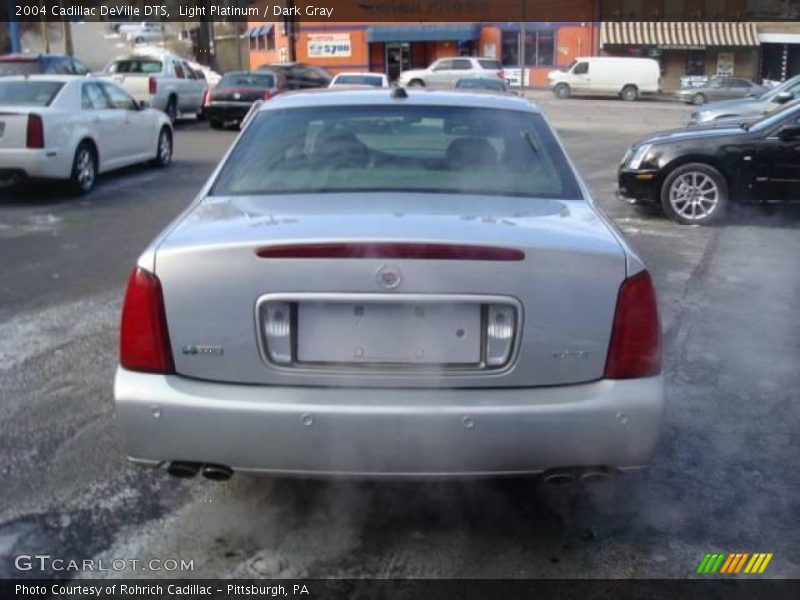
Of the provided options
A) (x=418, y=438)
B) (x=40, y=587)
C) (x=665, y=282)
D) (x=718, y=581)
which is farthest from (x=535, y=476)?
(x=665, y=282)

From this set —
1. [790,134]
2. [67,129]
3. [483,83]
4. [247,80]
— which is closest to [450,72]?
[483,83]

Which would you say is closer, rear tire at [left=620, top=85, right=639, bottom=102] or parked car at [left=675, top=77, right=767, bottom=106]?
parked car at [left=675, top=77, right=767, bottom=106]

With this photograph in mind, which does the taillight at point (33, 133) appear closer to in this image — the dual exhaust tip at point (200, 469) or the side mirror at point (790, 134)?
the side mirror at point (790, 134)

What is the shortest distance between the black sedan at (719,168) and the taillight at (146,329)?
26.5 ft

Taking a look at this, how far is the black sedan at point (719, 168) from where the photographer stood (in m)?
9.98

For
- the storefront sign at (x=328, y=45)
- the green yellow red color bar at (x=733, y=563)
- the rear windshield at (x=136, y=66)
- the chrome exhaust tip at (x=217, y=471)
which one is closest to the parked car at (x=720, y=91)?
the storefront sign at (x=328, y=45)

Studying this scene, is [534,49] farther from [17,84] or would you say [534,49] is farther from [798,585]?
[798,585]

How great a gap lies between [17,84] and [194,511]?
951cm

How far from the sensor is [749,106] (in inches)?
660

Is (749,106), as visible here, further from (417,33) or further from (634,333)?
(417,33)

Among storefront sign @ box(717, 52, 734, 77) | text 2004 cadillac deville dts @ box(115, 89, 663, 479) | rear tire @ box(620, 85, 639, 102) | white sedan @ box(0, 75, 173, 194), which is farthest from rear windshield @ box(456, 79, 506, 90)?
storefront sign @ box(717, 52, 734, 77)

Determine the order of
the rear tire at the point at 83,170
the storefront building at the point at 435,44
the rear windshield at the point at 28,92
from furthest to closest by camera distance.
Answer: the storefront building at the point at 435,44 → the rear tire at the point at 83,170 → the rear windshield at the point at 28,92

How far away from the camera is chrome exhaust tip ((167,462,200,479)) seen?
315 centimetres

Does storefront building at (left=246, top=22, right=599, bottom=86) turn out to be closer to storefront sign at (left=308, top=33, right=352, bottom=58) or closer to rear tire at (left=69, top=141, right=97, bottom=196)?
storefront sign at (left=308, top=33, right=352, bottom=58)
